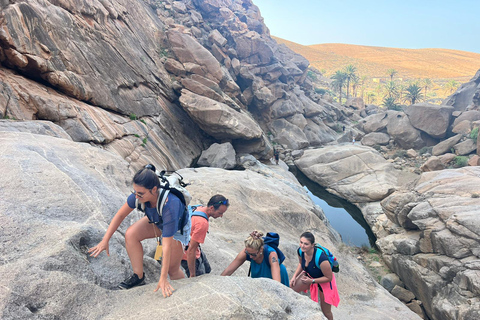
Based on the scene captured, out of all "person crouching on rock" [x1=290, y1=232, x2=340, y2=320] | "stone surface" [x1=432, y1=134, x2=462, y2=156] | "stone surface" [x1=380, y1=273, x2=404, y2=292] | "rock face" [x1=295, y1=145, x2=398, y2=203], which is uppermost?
"person crouching on rock" [x1=290, y1=232, x2=340, y2=320]

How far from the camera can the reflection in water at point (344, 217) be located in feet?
57.4

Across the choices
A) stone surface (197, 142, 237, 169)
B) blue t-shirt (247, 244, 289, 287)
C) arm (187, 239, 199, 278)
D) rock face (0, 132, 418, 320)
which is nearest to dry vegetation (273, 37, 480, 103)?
stone surface (197, 142, 237, 169)

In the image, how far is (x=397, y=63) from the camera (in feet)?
375

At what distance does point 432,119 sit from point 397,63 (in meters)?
97.5

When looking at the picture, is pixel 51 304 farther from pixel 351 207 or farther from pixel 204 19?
pixel 204 19

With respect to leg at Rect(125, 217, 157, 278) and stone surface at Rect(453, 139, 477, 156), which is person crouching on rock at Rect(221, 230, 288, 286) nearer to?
leg at Rect(125, 217, 157, 278)

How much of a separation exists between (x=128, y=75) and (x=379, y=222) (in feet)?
61.4

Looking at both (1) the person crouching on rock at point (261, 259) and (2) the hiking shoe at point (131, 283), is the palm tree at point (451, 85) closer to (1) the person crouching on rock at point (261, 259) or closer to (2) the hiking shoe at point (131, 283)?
(1) the person crouching on rock at point (261, 259)

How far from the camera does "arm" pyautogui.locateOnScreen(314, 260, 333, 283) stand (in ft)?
15.0

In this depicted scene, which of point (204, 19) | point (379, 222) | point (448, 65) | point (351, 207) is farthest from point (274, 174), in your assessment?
point (448, 65)

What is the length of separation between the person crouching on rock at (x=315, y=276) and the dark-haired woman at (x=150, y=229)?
6.94 ft

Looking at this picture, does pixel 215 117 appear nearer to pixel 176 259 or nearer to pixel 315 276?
pixel 315 276

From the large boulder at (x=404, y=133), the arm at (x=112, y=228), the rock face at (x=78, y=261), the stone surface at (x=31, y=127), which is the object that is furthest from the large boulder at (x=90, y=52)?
the large boulder at (x=404, y=133)

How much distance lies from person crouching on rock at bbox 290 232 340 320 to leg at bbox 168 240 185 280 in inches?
78.1
